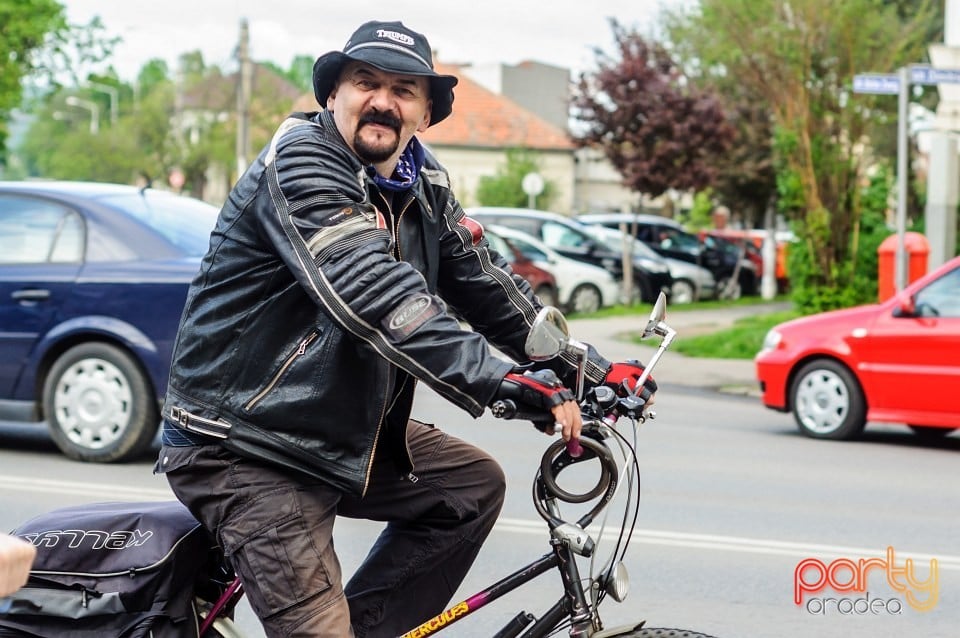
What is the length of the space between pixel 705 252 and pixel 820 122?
33.0 ft

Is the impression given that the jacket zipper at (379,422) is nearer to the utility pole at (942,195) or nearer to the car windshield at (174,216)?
the car windshield at (174,216)

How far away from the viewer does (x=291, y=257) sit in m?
3.22

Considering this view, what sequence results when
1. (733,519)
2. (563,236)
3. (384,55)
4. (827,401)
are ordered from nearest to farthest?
(384,55), (733,519), (827,401), (563,236)

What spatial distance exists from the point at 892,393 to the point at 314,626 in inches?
315

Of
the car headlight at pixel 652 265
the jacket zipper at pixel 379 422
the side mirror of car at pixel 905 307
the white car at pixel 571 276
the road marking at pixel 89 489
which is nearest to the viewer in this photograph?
the jacket zipper at pixel 379 422

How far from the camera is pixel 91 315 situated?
855 cm

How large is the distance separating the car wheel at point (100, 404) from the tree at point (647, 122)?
→ 17668 millimetres

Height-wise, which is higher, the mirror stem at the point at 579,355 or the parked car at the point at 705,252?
the mirror stem at the point at 579,355

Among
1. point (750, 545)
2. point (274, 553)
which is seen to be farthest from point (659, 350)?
point (750, 545)

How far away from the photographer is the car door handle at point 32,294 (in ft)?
28.4

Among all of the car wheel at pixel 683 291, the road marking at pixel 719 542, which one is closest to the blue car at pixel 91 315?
the road marking at pixel 719 542

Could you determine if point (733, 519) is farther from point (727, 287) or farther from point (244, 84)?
point (244, 84)

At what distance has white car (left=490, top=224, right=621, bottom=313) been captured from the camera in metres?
23.2

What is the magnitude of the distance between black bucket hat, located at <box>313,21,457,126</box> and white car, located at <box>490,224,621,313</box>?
19269 mm
